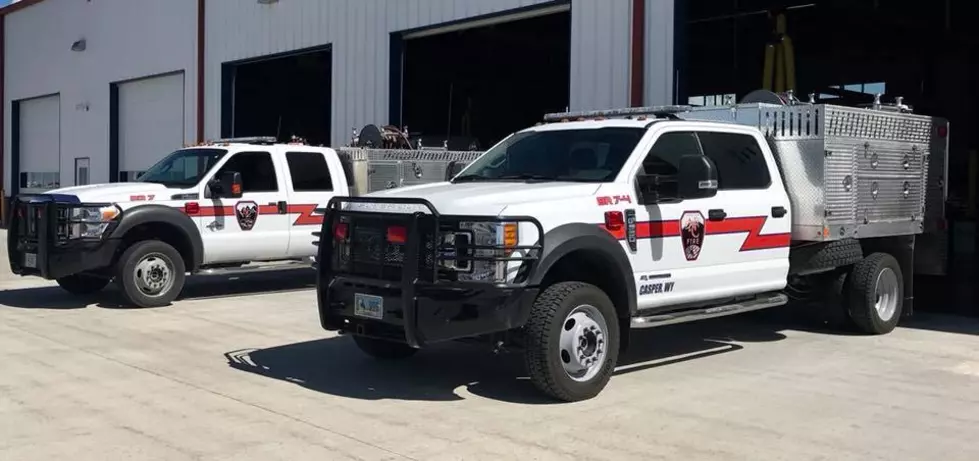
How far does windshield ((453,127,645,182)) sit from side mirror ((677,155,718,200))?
418mm

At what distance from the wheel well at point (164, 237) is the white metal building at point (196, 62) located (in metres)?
6.19

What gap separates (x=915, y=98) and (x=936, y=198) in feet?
50.0

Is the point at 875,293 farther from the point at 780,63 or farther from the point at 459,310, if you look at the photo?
the point at 780,63

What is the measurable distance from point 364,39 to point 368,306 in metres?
12.8

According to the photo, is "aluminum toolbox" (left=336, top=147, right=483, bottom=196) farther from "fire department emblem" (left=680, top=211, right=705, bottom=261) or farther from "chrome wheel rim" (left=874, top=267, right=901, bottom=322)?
"fire department emblem" (left=680, top=211, right=705, bottom=261)

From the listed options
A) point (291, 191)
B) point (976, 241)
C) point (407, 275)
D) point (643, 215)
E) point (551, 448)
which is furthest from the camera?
point (976, 241)

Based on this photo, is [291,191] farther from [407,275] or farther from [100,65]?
[100,65]

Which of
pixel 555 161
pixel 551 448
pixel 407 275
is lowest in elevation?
pixel 551 448

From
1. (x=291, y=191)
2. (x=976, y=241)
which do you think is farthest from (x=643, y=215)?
(x=976, y=241)

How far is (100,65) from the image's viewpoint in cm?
2819

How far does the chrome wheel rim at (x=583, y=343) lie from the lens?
650 centimetres

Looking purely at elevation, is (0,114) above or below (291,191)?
above

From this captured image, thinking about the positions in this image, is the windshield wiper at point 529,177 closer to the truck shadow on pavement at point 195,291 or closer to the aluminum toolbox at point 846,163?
the aluminum toolbox at point 846,163

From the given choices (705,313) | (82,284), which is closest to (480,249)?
(705,313)
